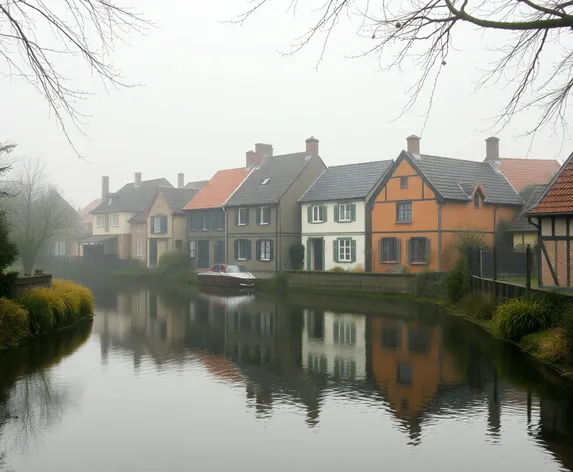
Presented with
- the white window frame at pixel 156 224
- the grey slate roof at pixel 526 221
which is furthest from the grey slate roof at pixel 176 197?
the grey slate roof at pixel 526 221

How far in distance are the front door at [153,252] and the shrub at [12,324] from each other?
4394 centimetres

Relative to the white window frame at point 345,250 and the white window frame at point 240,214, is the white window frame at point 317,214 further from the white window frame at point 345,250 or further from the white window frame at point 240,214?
the white window frame at point 240,214

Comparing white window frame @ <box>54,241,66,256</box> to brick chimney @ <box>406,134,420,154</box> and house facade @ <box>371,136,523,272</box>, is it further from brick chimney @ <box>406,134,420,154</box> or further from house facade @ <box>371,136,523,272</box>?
brick chimney @ <box>406,134,420,154</box>

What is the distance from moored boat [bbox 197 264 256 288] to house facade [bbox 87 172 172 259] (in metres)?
22.4

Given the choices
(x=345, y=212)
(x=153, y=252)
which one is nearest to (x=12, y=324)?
(x=345, y=212)

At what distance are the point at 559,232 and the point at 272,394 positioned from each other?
16166 mm

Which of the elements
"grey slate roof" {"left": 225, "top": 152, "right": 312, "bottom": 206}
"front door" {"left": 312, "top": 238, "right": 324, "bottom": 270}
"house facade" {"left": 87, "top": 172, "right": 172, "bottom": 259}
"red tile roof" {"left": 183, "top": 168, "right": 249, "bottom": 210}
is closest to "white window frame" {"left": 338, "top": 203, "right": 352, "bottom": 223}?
"front door" {"left": 312, "top": 238, "right": 324, "bottom": 270}

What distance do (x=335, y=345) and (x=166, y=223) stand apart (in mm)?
44944

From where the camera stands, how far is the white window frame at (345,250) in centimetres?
4509

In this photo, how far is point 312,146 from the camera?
52344mm

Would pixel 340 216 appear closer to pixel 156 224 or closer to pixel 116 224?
pixel 156 224

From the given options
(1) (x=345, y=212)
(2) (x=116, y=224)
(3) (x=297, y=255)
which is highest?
(2) (x=116, y=224)

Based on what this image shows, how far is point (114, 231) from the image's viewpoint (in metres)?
73.1

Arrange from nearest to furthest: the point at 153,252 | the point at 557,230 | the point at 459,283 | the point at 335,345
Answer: the point at 335,345, the point at 557,230, the point at 459,283, the point at 153,252
